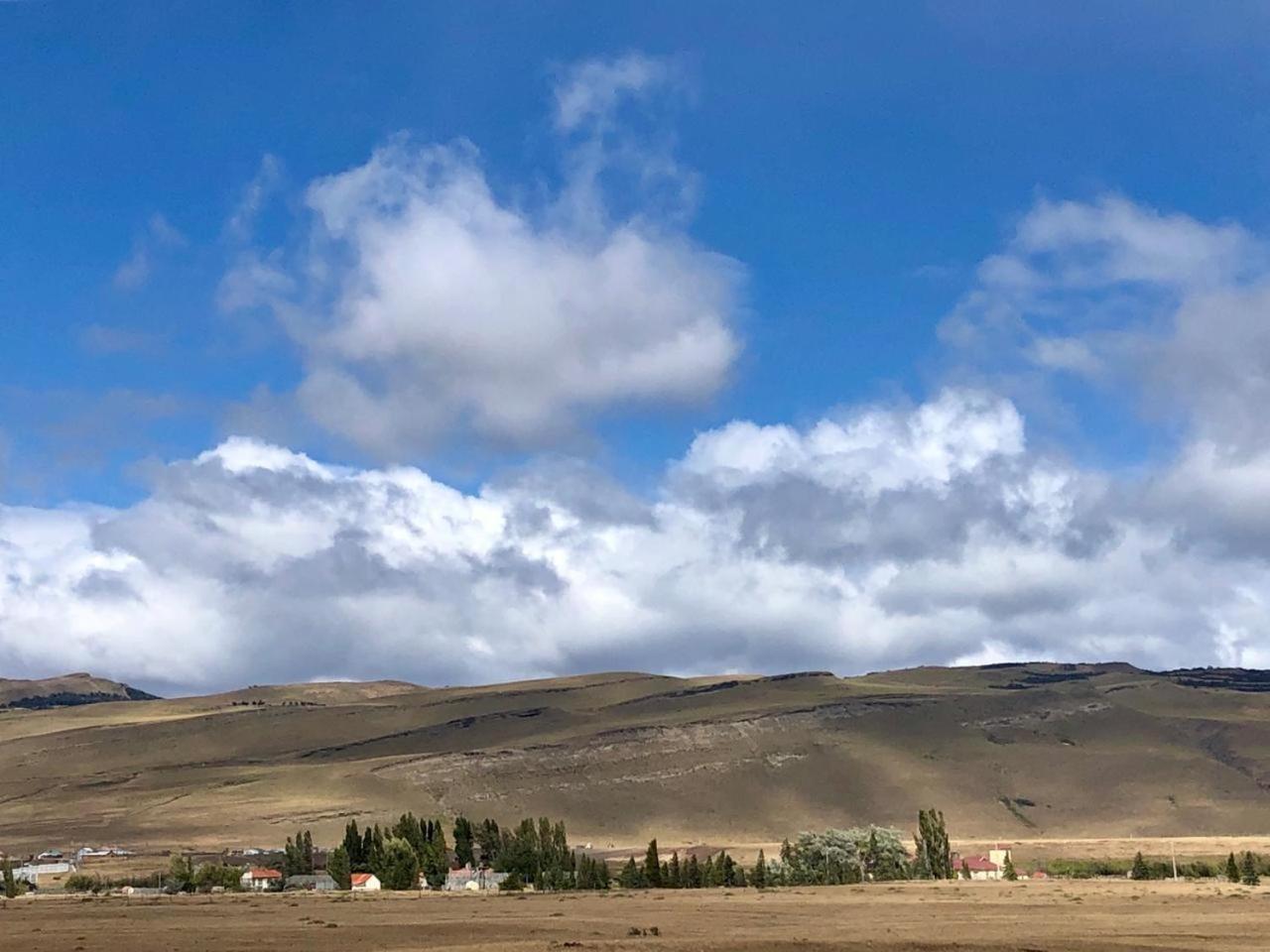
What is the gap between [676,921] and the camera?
76.9 meters

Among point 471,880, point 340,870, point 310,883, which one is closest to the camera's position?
point 340,870

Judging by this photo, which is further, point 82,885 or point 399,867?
point 82,885

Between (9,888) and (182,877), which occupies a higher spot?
(9,888)

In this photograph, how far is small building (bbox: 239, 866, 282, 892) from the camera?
508 ft

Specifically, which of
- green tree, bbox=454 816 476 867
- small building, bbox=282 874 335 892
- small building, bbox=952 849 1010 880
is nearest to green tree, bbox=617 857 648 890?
green tree, bbox=454 816 476 867

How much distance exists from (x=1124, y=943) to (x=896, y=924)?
15515 millimetres

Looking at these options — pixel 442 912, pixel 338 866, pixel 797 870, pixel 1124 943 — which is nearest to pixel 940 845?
pixel 797 870

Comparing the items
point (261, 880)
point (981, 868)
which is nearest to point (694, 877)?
point (981, 868)

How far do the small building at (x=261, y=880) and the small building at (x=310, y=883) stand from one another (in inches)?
48.1

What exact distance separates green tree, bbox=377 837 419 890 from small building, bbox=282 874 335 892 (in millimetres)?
9187

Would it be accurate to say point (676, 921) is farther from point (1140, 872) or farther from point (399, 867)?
point (1140, 872)

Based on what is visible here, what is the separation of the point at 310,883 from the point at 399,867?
19.7 meters

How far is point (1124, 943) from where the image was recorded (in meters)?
60.9

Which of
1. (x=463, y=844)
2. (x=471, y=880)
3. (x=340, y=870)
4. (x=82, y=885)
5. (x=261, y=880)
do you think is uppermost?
(x=463, y=844)
